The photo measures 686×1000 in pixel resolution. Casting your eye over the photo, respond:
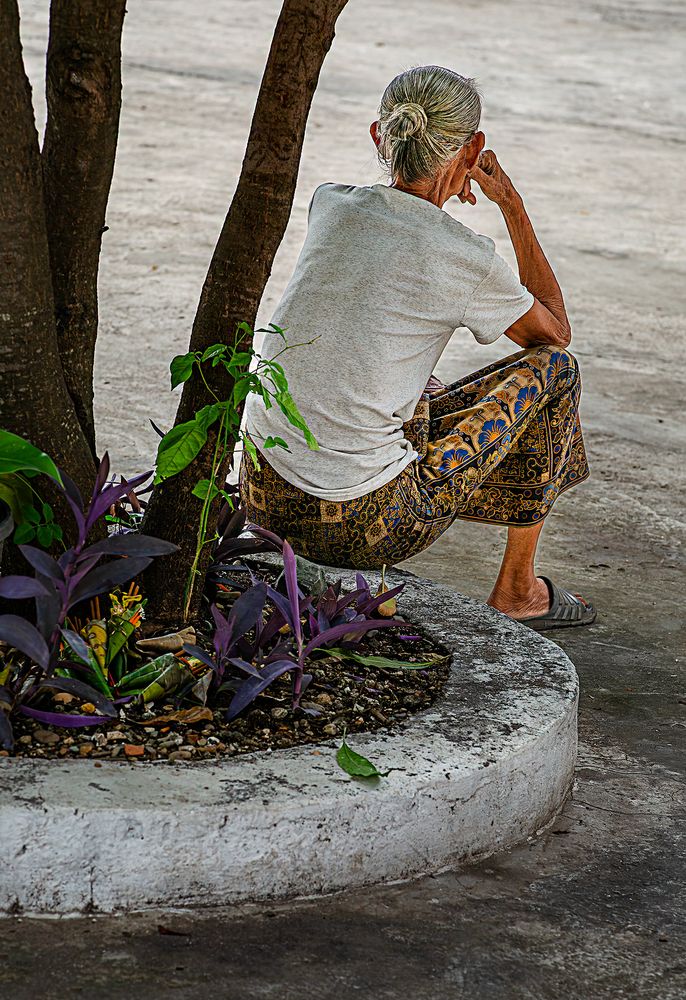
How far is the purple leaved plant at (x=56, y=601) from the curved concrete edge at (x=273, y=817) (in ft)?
0.52

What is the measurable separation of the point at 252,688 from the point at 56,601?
1.31 feet

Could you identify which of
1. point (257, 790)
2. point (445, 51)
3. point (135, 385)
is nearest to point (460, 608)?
point (257, 790)

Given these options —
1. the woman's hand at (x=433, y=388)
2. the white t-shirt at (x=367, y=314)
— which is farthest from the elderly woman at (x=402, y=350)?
the woman's hand at (x=433, y=388)

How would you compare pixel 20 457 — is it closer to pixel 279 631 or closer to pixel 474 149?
pixel 279 631

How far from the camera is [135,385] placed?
220 inches

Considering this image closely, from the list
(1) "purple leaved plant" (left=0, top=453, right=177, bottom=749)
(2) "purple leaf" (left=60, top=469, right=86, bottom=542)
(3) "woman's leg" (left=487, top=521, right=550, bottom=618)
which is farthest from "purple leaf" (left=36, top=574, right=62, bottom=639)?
(3) "woman's leg" (left=487, top=521, right=550, bottom=618)

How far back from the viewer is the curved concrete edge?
2.11 meters

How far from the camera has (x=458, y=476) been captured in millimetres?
3342

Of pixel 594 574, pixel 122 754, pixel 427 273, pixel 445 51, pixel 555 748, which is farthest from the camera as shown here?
pixel 445 51

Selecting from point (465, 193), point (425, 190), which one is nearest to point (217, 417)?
point (425, 190)

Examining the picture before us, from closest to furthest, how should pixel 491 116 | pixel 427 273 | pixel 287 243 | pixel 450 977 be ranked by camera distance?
pixel 450 977, pixel 427 273, pixel 287 243, pixel 491 116

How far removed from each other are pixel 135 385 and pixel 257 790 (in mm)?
3610

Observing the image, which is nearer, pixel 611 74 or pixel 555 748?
pixel 555 748

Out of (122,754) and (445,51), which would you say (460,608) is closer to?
(122,754)
